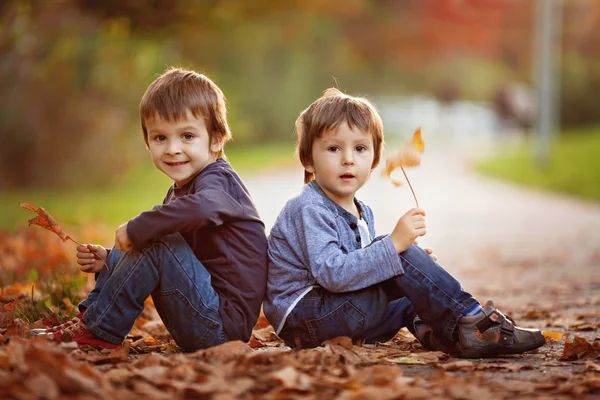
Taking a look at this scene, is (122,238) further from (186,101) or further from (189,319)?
(186,101)

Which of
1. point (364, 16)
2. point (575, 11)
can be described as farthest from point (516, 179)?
point (575, 11)

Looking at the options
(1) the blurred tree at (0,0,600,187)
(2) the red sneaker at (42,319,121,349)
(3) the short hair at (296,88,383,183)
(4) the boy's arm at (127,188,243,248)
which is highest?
(1) the blurred tree at (0,0,600,187)

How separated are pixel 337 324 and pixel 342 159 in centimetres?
70

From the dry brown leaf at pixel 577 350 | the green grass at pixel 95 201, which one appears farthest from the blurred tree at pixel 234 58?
the dry brown leaf at pixel 577 350

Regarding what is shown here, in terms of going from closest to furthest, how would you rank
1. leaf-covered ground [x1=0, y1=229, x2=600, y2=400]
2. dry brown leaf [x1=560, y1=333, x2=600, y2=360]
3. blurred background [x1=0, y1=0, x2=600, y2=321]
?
leaf-covered ground [x1=0, y1=229, x2=600, y2=400] → dry brown leaf [x1=560, y1=333, x2=600, y2=360] → blurred background [x1=0, y1=0, x2=600, y2=321]

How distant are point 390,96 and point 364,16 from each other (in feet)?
72.7

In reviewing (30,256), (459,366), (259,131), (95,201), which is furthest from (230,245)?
(259,131)

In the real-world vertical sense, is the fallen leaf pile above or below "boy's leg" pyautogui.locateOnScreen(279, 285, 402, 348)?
above

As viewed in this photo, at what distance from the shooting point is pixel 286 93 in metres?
35.7

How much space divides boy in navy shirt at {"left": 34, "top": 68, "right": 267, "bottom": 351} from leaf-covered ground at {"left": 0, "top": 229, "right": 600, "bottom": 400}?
142 mm

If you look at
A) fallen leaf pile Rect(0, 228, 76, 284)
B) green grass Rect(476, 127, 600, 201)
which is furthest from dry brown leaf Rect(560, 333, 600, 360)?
green grass Rect(476, 127, 600, 201)

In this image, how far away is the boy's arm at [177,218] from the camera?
331cm

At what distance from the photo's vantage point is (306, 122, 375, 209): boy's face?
12.0 ft

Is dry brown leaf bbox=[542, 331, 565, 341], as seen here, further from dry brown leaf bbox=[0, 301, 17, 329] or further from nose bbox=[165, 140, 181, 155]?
dry brown leaf bbox=[0, 301, 17, 329]
